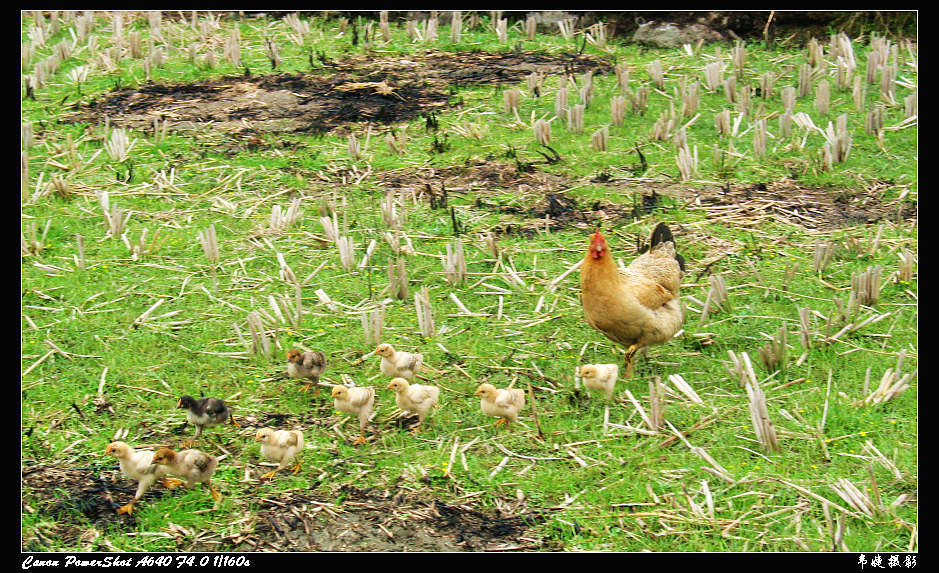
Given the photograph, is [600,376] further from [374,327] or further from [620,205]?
[620,205]

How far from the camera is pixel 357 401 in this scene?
6273 mm

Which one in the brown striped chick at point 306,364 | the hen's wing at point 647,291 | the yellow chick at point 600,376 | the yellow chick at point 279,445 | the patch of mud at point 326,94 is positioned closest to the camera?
the yellow chick at point 279,445

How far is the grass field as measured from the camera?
570 cm

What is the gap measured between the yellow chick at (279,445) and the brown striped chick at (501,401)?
3.84ft

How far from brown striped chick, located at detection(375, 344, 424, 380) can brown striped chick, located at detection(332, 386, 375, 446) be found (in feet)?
1.27

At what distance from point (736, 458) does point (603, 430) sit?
84 cm

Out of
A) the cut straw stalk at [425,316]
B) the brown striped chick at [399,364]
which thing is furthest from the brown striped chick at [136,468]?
the cut straw stalk at [425,316]

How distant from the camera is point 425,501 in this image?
5.73 metres

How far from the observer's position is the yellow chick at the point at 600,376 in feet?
21.4

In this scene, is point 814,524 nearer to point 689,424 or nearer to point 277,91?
point 689,424

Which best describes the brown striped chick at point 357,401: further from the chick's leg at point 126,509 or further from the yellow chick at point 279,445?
the chick's leg at point 126,509

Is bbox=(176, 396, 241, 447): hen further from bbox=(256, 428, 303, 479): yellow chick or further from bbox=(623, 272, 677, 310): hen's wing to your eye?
bbox=(623, 272, 677, 310): hen's wing

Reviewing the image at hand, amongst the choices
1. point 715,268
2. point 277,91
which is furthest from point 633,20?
point 715,268

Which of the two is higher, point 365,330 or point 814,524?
point 365,330
